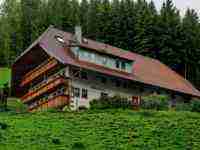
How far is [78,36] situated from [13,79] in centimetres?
746

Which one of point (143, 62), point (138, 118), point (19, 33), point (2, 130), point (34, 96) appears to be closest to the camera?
point (2, 130)

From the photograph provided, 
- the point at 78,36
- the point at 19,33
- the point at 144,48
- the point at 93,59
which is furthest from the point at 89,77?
the point at 19,33

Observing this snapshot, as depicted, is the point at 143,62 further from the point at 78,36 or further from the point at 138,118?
the point at 138,118

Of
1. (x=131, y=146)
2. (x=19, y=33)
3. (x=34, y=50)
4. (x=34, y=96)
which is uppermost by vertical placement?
(x=19, y=33)

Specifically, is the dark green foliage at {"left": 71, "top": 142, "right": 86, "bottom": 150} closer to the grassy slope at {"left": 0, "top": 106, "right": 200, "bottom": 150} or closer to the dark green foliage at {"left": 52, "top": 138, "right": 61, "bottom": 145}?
the grassy slope at {"left": 0, "top": 106, "right": 200, "bottom": 150}

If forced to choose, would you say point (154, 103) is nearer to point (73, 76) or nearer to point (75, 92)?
point (75, 92)

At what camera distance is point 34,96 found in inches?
2689

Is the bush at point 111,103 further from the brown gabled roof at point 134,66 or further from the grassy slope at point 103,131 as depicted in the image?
the brown gabled roof at point 134,66

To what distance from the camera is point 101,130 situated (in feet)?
160

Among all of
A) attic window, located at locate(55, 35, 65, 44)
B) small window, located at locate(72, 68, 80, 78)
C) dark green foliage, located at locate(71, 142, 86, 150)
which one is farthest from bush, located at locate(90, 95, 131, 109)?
dark green foliage, located at locate(71, 142, 86, 150)

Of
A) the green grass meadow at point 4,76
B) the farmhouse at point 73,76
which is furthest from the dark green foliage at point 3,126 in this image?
the green grass meadow at point 4,76

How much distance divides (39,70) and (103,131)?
23.1 meters

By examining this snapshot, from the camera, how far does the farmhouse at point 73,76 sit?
218 feet

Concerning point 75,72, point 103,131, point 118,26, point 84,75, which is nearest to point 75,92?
point 75,72
